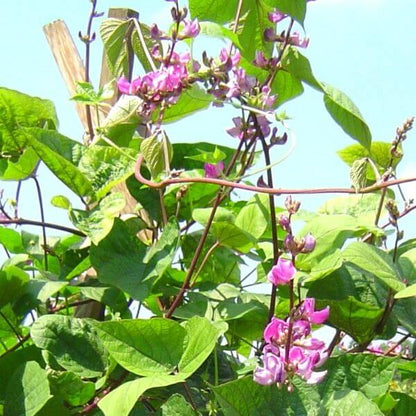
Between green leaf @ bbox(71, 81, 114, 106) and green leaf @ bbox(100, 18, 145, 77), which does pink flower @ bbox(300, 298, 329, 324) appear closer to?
green leaf @ bbox(71, 81, 114, 106)

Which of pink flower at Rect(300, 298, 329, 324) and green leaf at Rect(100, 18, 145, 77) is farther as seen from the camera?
green leaf at Rect(100, 18, 145, 77)

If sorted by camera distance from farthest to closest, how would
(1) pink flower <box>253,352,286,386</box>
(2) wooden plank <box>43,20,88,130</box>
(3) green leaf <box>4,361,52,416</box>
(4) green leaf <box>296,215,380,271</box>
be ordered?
(2) wooden plank <box>43,20,88,130</box>, (4) green leaf <box>296,215,380,271</box>, (3) green leaf <box>4,361,52,416</box>, (1) pink flower <box>253,352,286,386</box>

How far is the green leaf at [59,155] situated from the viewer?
111 centimetres

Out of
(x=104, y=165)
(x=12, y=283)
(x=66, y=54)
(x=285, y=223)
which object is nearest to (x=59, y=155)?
(x=104, y=165)

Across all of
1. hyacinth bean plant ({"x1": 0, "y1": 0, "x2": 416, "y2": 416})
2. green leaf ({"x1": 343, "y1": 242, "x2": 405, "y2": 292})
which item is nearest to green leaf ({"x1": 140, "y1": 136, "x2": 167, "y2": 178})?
hyacinth bean plant ({"x1": 0, "y1": 0, "x2": 416, "y2": 416})

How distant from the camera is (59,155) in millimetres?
1113

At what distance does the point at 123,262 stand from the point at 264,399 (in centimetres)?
36

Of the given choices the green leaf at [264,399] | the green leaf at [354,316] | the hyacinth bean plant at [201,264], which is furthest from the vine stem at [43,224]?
the green leaf at [264,399]

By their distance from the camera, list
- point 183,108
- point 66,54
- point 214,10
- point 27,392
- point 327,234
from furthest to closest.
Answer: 1. point 66,54
2. point 183,108
3. point 214,10
4. point 327,234
5. point 27,392

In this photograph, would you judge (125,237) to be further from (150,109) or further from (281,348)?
(281,348)

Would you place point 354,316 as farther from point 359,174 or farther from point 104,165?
point 104,165

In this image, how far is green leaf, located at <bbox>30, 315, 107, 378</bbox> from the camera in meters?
0.99

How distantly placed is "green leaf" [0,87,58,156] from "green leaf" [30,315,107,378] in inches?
15.3

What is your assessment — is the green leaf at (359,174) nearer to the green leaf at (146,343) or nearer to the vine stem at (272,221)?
the vine stem at (272,221)
